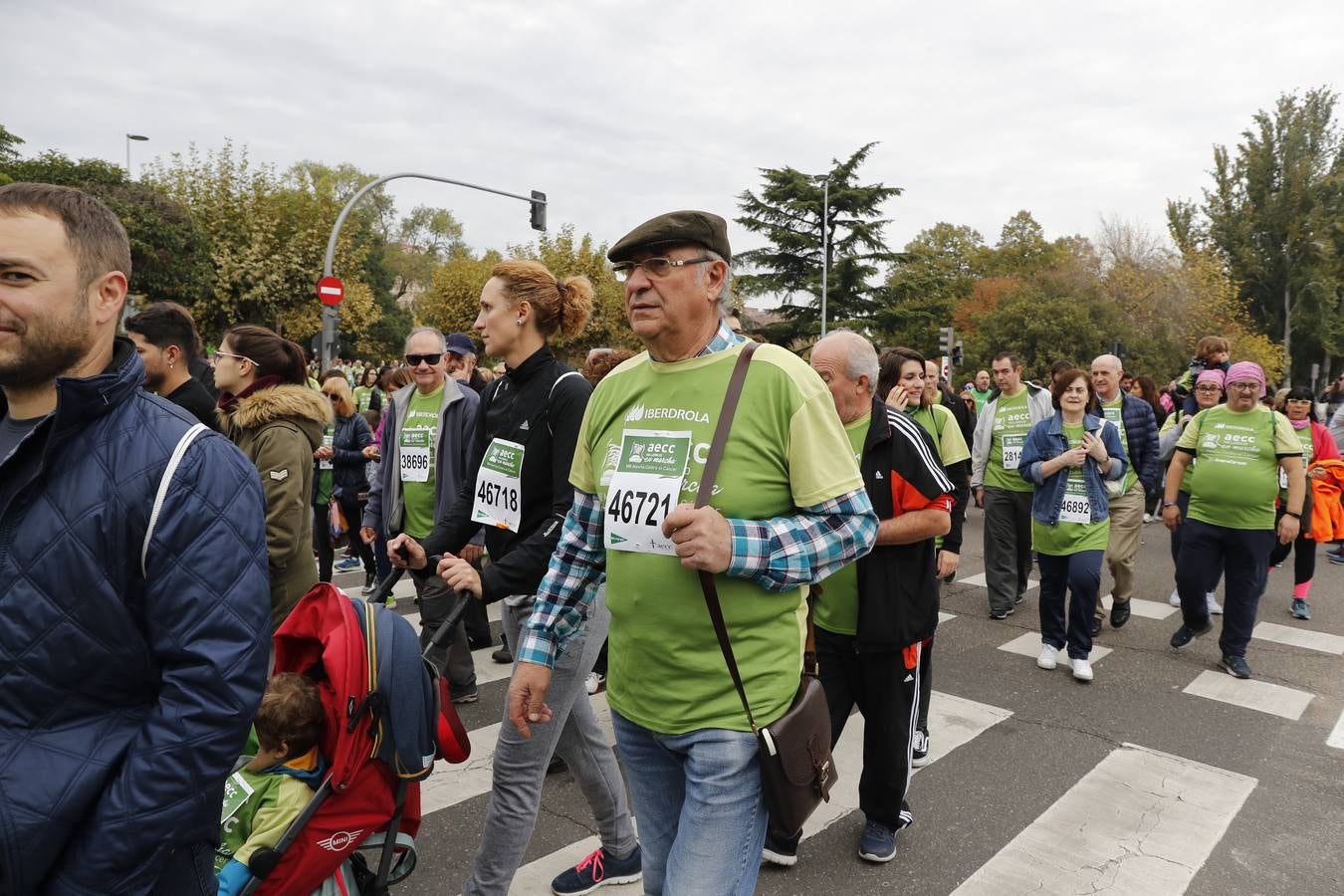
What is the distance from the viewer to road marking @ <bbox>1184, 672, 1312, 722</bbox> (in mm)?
5406

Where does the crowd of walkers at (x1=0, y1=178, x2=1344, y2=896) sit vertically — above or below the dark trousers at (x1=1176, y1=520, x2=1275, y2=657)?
above

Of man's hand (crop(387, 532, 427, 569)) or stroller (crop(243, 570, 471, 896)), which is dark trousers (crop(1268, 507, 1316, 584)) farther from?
stroller (crop(243, 570, 471, 896))

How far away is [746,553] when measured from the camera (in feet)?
6.17

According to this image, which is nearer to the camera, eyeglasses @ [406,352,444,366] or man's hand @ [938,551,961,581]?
man's hand @ [938,551,961,581]

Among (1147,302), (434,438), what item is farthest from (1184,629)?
(1147,302)

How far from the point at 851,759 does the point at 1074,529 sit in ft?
7.64

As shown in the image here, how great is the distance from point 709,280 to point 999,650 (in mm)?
5316

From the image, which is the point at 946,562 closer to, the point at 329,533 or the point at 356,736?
the point at 356,736

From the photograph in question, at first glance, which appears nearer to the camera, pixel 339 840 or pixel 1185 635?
pixel 339 840

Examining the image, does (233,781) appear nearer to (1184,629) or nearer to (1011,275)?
(1184,629)

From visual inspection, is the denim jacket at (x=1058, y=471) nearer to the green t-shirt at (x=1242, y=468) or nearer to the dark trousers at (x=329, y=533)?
the green t-shirt at (x=1242, y=468)

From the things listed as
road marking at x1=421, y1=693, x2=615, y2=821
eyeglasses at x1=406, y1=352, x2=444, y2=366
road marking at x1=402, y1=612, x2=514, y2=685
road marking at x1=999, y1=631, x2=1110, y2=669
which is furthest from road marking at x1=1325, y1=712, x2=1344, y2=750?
eyeglasses at x1=406, y1=352, x2=444, y2=366

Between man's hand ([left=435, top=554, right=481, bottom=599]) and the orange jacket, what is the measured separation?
746cm

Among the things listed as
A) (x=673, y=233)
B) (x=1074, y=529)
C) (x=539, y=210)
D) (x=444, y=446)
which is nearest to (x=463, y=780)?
(x=444, y=446)
